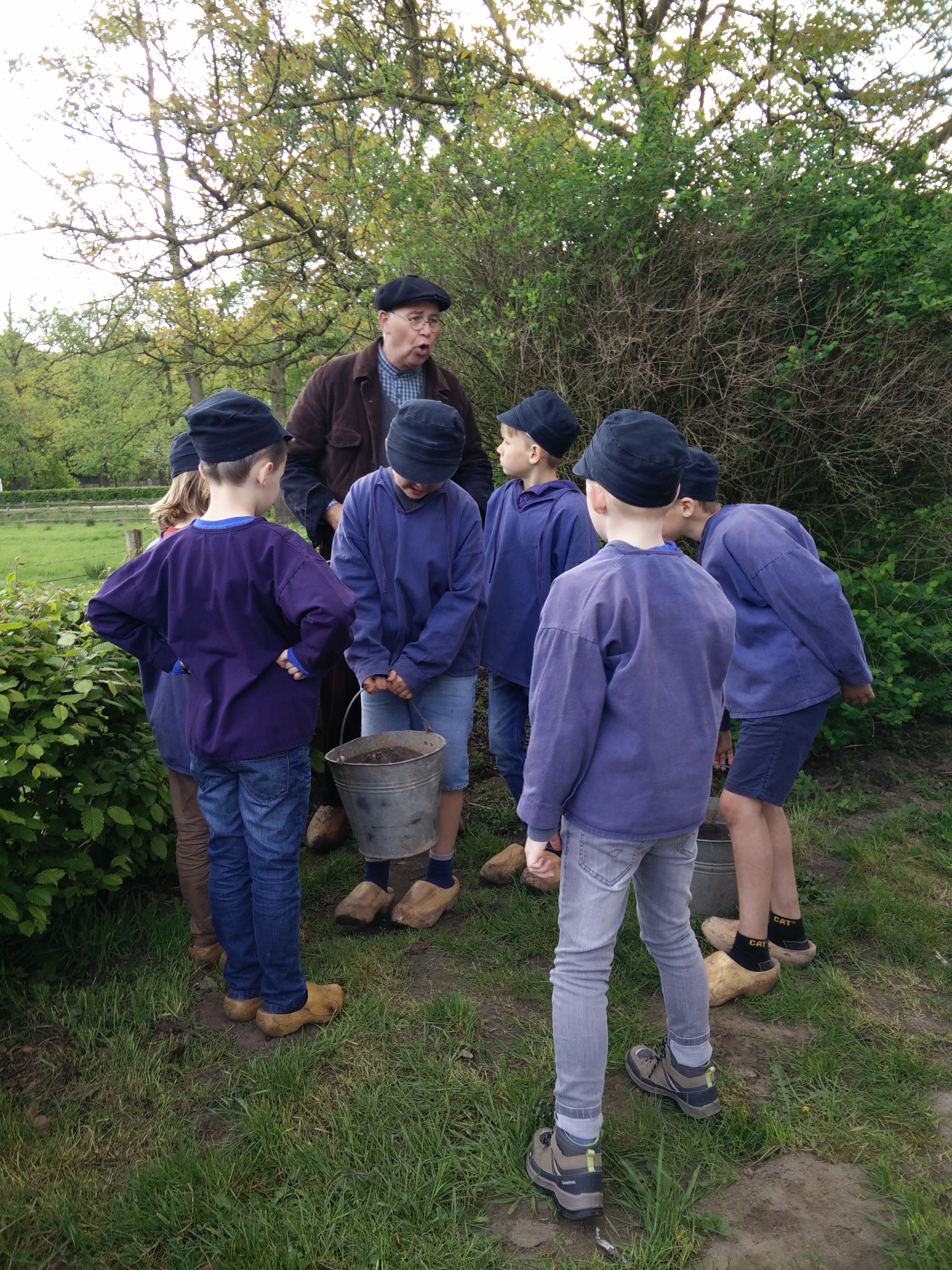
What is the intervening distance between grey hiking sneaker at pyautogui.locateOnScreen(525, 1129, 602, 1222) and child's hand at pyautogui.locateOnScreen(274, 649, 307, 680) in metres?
1.43

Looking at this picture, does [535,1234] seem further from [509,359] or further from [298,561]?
[509,359]

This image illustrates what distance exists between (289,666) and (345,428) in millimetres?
1889

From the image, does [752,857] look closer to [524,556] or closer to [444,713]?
[444,713]

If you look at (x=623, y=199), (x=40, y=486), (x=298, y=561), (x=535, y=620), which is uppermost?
(x=623, y=199)

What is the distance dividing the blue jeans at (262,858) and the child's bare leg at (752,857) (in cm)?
149

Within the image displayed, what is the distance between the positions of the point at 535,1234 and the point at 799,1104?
36.1 inches

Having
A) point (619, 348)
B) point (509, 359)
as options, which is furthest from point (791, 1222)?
point (509, 359)

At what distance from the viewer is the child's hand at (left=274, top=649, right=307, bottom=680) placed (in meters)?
2.58

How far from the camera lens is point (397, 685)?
134 inches

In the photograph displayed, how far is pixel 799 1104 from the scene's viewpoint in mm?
2525

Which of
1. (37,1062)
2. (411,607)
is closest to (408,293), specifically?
(411,607)

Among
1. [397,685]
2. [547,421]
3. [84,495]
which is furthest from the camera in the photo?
[84,495]

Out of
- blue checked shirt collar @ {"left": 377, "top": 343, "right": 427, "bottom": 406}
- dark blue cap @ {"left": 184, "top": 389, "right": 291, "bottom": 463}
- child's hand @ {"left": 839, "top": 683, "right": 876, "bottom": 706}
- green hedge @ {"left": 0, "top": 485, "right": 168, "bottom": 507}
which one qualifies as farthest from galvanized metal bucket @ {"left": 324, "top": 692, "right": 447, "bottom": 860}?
green hedge @ {"left": 0, "top": 485, "right": 168, "bottom": 507}

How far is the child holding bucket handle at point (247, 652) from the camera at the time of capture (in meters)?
2.54
